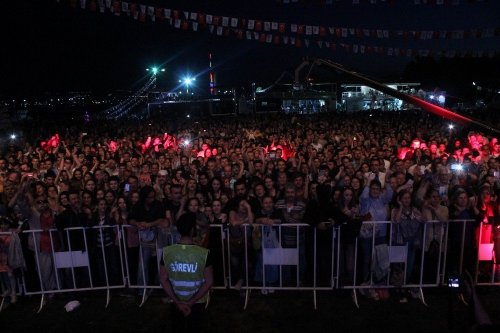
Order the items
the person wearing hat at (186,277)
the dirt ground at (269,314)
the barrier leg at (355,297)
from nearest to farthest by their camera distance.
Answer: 1. the person wearing hat at (186,277)
2. the dirt ground at (269,314)
3. the barrier leg at (355,297)

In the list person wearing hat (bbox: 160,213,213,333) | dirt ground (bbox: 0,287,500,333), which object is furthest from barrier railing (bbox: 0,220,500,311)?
person wearing hat (bbox: 160,213,213,333)

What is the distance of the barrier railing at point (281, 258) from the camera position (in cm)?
554

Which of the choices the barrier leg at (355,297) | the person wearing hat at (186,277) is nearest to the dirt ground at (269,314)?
the barrier leg at (355,297)

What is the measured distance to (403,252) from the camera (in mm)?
5520

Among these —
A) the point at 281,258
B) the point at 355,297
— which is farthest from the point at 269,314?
the point at 355,297

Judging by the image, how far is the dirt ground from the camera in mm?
4984

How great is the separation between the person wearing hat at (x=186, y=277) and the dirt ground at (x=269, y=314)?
1243 mm

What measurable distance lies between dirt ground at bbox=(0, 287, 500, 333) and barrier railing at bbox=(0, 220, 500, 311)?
15 cm

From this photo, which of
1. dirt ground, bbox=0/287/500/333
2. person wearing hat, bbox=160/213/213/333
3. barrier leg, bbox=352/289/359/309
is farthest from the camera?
barrier leg, bbox=352/289/359/309

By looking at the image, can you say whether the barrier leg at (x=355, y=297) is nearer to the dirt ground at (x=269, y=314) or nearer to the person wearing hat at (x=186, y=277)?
the dirt ground at (x=269, y=314)

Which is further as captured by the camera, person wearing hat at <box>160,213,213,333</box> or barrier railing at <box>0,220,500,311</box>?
barrier railing at <box>0,220,500,311</box>

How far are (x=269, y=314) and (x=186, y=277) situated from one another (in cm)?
194

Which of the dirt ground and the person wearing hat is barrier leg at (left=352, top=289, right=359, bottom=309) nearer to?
the dirt ground

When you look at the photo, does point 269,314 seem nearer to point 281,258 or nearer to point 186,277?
point 281,258
